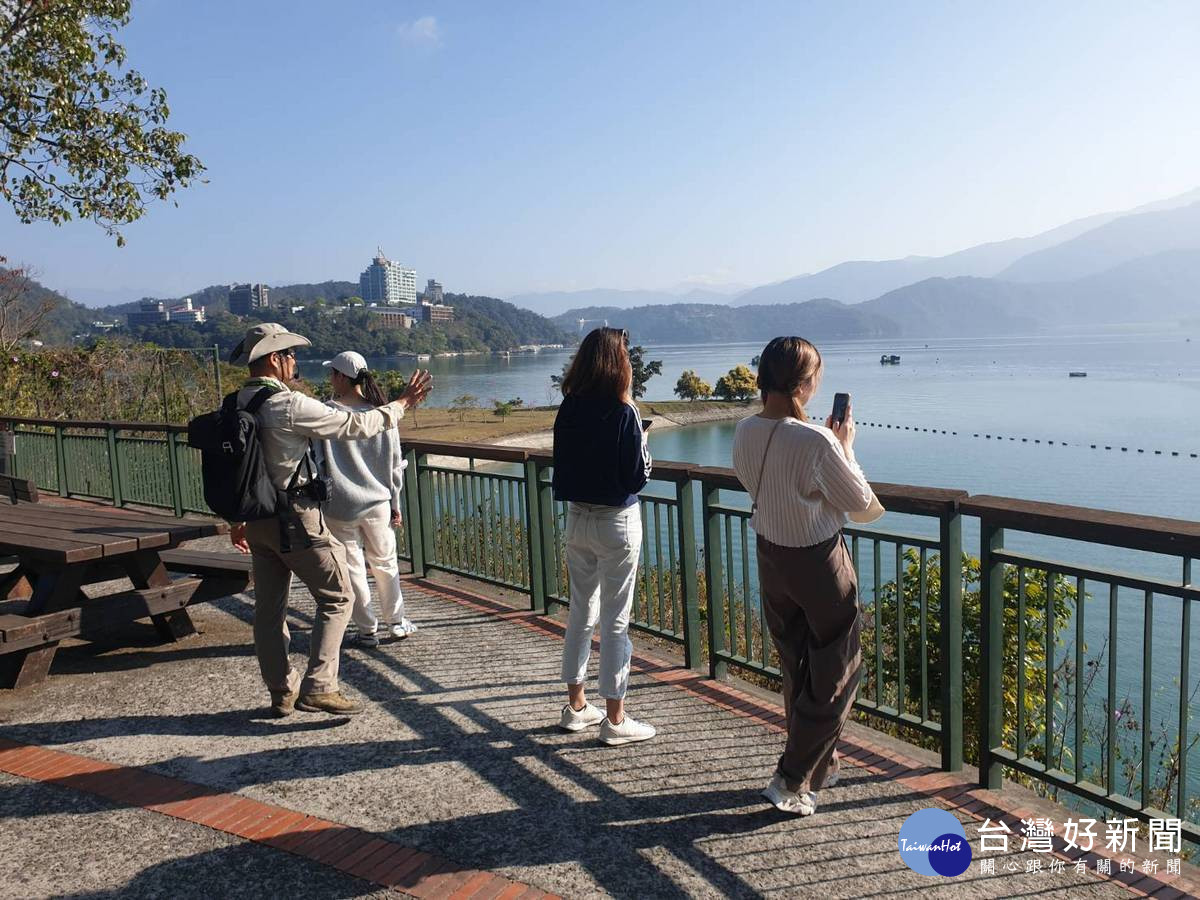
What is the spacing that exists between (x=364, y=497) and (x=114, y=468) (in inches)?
264

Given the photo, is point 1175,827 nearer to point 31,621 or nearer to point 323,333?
point 31,621

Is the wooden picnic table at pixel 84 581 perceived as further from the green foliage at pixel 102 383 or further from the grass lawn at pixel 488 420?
the grass lawn at pixel 488 420

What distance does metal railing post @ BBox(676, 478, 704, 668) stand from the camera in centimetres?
497

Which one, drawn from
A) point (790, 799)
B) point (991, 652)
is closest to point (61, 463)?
point (790, 799)

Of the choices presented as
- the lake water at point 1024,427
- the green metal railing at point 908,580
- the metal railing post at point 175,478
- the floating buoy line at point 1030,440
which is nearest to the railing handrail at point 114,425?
the green metal railing at point 908,580

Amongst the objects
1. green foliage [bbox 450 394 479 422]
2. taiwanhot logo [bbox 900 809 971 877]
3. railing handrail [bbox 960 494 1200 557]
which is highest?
railing handrail [bbox 960 494 1200 557]

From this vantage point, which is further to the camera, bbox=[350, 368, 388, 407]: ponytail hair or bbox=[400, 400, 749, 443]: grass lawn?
bbox=[400, 400, 749, 443]: grass lawn

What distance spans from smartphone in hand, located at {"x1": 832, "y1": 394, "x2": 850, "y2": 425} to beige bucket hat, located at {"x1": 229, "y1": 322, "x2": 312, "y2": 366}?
7.93ft

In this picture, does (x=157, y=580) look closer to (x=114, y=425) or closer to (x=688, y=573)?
(x=688, y=573)

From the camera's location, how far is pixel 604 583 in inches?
157

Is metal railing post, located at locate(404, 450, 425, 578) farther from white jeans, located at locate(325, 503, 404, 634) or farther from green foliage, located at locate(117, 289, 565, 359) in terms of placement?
green foliage, located at locate(117, 289, 565, 359)

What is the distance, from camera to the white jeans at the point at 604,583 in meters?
3.87

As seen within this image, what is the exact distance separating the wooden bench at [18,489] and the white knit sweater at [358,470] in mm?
→ 3298

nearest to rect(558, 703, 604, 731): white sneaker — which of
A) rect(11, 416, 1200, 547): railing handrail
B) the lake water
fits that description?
rect(11, 416, 1200, 547): railing handrail
